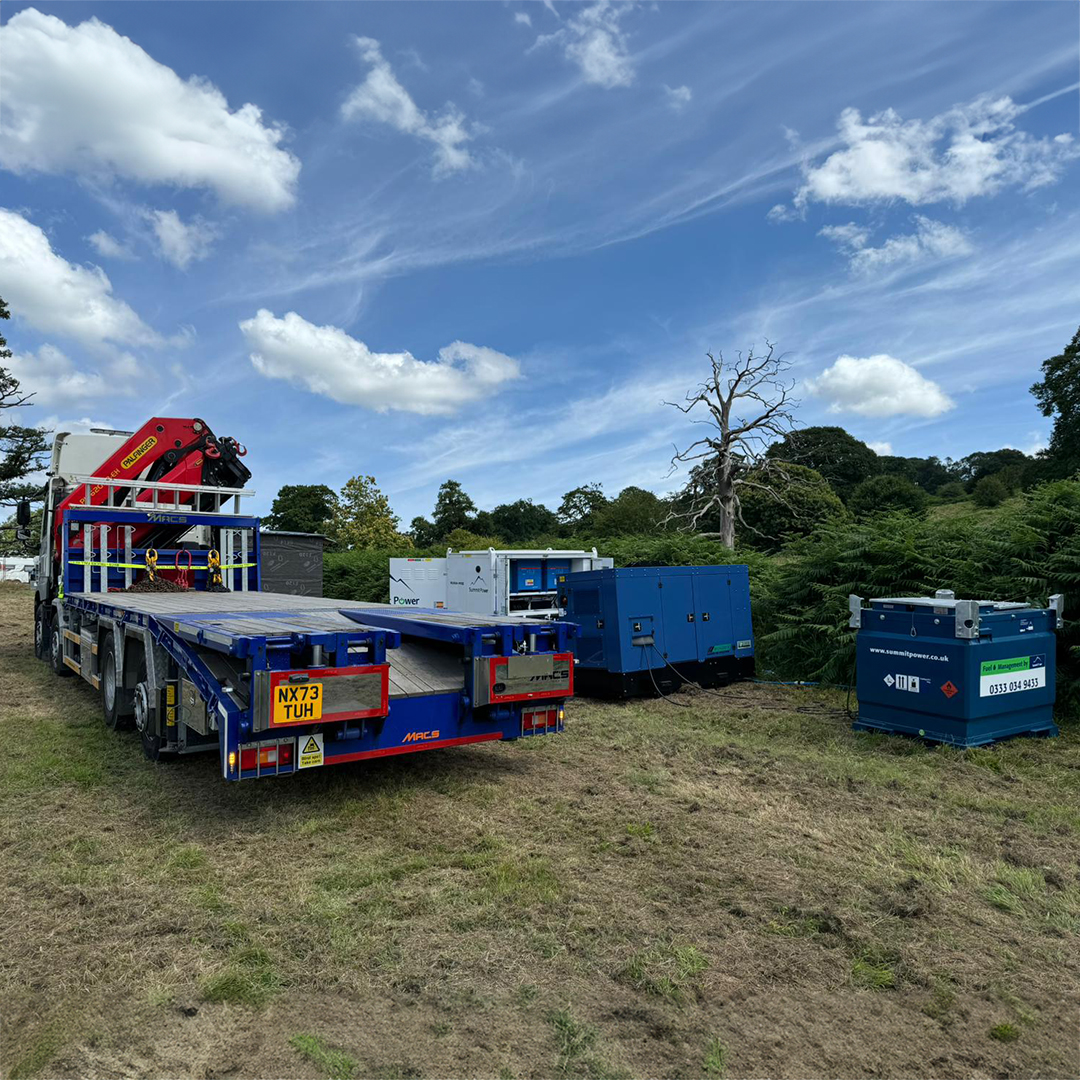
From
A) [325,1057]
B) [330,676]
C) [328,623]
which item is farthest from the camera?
[328,623]

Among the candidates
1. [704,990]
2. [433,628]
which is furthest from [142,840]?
[704,990]

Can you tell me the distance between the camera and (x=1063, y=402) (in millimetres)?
38344

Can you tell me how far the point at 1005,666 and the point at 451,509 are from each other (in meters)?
60.4

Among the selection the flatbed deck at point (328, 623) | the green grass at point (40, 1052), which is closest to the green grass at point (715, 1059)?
the green grass at point (40, 1052)

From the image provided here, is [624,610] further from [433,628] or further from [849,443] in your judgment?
[849,443]

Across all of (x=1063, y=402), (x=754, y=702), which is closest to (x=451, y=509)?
(x=1063, y=402)

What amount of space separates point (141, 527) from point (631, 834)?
845 centimetres

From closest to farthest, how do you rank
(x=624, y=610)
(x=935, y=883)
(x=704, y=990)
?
(x=704, y=990) → (x=935, y=883) → (x=624, y=610)

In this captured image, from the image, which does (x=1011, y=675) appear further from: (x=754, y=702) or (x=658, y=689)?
(x=658, y=689)

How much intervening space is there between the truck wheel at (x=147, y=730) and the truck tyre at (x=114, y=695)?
1.38 feet

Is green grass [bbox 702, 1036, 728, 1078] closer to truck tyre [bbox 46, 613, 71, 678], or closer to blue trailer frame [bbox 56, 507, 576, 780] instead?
blue trailer frame [bbox 56, 507, 576, 780]

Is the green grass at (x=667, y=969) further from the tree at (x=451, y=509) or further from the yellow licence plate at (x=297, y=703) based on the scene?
the tree at (x=451, y=509)

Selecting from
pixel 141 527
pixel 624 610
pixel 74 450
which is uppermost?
pixel 74 450

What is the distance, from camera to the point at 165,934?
Answer: 366cm
